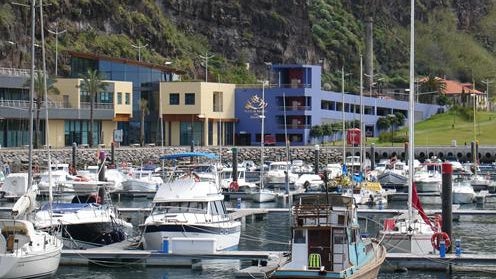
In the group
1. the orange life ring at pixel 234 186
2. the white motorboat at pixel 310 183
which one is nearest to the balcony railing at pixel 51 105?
the orange life ring at pixel 234 186

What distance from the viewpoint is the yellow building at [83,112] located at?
118938mm

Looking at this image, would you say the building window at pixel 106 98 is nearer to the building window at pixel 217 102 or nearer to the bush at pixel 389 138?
the building window at pixel 217 102

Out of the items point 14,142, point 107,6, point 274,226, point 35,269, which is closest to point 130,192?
point 274,226

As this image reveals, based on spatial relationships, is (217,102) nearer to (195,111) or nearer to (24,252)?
(195,111)

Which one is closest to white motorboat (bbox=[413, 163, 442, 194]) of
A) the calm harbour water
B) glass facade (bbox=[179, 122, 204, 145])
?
the calm harbour water

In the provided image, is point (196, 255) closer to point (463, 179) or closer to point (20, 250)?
point (20, 250)

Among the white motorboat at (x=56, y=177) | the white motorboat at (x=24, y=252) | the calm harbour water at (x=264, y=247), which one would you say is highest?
the white motorboat at (x=56, y=177)

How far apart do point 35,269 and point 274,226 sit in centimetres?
2491

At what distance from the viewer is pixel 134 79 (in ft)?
429

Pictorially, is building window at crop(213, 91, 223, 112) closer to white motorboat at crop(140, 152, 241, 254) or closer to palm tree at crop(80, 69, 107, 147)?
palm tree at crop(80, 69, 107, 147)

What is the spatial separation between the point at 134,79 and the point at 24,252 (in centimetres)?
9186

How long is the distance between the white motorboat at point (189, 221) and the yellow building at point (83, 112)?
2716 inches

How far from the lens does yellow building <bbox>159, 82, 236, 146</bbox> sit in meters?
130

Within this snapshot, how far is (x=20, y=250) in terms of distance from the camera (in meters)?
39.8
